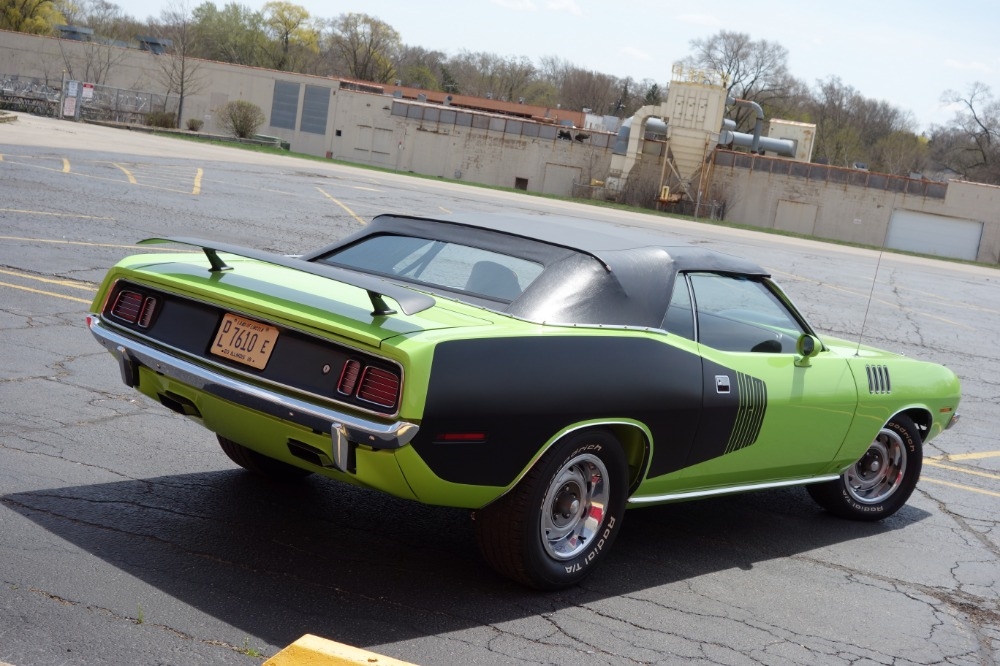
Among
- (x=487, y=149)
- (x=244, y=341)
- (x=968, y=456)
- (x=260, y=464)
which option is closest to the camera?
(x=244, y=341)

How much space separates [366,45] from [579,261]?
117 meters

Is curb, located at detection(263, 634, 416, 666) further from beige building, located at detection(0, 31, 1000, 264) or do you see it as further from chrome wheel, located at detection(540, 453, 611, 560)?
beige building, located at detection(0, 31, 1000, 264)

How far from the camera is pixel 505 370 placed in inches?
155

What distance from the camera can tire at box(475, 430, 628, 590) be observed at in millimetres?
4113

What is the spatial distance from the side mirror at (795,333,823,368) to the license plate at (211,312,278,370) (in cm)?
260

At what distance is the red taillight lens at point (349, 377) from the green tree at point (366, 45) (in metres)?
116

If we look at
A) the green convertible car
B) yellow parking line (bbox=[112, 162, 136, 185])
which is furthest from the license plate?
yellow parking line (bbox=[112, 162, 136, 185])

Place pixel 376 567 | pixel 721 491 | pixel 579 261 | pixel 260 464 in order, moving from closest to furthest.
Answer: pixel 376 567
pixel 579 261
pixel 721 491
pixel 260 464

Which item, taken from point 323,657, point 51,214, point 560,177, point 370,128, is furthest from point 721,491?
point 370,128

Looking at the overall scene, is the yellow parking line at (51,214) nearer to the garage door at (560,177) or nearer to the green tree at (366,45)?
the garage door at (560,177)

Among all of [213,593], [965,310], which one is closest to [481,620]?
[213,593]

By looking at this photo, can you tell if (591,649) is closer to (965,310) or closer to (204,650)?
(204,650)

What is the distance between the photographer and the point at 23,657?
3.19 metres

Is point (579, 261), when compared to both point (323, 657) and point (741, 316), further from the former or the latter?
point (323, 657)
